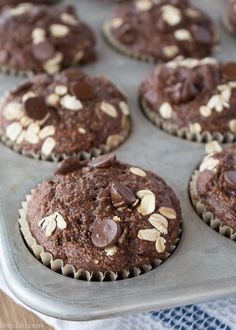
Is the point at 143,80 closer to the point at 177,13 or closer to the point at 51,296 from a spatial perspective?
the point at 177,13

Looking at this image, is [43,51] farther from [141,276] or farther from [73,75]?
[141,276]

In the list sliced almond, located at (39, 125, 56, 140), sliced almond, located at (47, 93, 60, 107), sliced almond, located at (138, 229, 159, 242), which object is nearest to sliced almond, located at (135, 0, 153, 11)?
sliced almond, located at (47, 93, 60, 107)

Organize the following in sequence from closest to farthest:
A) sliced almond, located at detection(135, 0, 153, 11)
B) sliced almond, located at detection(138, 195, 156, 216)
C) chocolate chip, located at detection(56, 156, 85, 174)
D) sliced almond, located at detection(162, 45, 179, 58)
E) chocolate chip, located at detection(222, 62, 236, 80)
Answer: sliced almond, located at detection(138, 195, 156, 216)
chocolate chip, located at detection(56, 156, 85, 174)
chocolate chip, located at detection(222, 62, 236, 80)
sliced almond, located at detection(162, 45, 179, 58)
sliced almond, located at detection(135, 0, 153, 11)

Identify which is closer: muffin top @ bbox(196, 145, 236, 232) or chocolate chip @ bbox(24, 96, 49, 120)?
muffin top @ bbox(196, 145, 236, 232)

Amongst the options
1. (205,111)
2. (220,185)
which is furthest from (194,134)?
→ (220,185)

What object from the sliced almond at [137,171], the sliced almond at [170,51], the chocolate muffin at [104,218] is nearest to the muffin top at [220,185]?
the chocolate muffin at [104,218]

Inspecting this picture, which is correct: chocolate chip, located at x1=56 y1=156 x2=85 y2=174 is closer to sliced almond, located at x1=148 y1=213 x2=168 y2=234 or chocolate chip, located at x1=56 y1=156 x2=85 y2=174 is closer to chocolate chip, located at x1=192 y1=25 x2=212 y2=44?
sliced almond, located at x1=148 y1=213 x2=168 y2=234

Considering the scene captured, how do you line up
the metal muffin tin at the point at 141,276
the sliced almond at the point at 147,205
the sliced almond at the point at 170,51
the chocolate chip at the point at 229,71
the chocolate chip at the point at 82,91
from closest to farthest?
the metal muffin tin at the point at 141,276 < the sliced almond at the point at 147,205 < the chocolate chip at the point at 82,91 < the chocolate chip at the point at 229,71 < the sliced almond at the point at 170,51

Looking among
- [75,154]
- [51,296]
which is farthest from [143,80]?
[51,296]

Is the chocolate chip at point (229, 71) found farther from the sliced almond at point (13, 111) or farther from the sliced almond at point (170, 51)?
the sliced almond at point (13, 111)
